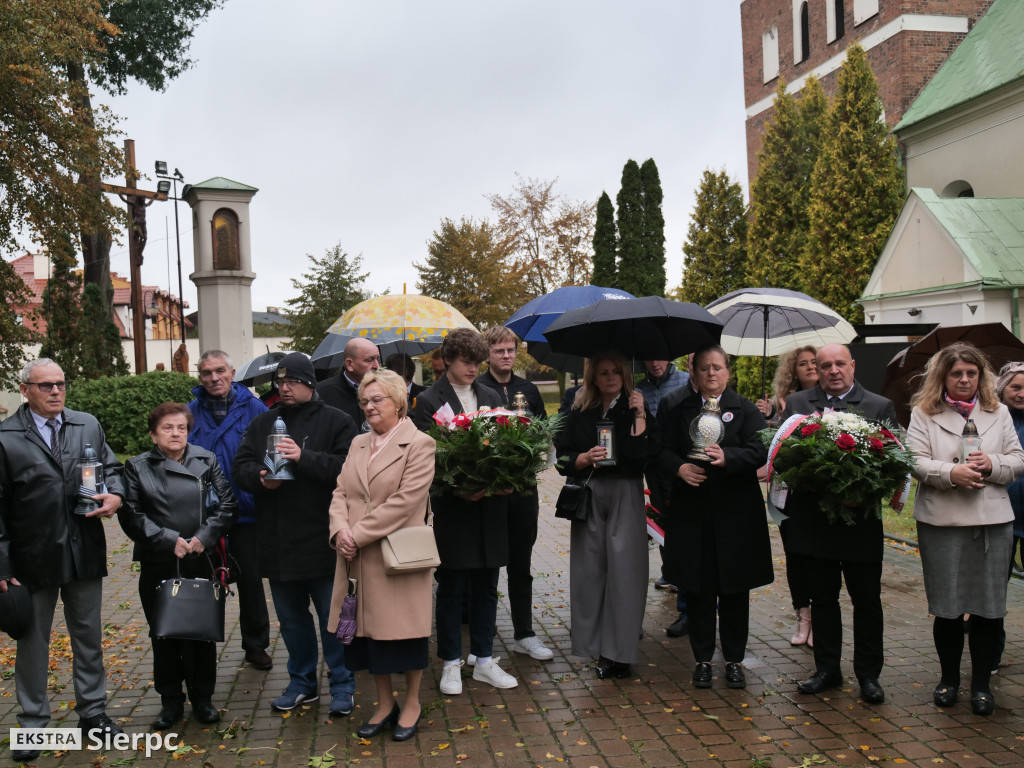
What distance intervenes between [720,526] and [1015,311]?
1605 centimetres

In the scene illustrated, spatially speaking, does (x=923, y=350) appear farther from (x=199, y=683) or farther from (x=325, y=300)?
(x=325, y=300)

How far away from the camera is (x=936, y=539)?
17.6 ft

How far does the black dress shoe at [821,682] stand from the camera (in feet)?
18.4

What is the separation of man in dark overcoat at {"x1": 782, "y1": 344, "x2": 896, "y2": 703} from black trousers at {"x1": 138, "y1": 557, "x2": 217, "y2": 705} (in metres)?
3.62

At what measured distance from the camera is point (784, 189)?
92.7 feet

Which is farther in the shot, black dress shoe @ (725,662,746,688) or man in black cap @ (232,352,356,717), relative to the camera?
black dress shoe @ (725,662,746,688)

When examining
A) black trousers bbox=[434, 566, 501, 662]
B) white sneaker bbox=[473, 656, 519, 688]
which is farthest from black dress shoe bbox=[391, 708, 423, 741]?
white sneaker bbox=[473, 656, 519, 688]

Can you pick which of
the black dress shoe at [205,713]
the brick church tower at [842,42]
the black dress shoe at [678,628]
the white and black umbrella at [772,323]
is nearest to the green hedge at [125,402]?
the white and black umbrella at [772,323]

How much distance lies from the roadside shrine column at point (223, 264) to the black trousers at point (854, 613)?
16.3 meters

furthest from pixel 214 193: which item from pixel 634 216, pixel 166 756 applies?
pixel 634 216

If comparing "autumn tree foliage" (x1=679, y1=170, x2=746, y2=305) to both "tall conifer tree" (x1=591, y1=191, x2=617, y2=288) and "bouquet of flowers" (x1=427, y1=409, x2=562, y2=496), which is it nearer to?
"tall conifer tree" (x1=591, y1=191, x2=617, y2=288)

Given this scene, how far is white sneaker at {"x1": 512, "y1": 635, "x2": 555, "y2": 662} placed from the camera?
646 cm

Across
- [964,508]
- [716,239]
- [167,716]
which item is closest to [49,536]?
[167,716]

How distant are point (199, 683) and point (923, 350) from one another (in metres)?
7.71
